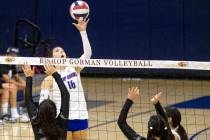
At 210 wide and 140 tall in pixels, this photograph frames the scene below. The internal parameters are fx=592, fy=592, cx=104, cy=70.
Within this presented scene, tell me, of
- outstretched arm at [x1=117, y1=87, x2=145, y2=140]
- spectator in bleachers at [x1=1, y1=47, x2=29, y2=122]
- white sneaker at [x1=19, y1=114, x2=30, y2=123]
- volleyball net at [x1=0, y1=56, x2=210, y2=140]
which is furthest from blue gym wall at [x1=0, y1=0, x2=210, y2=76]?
outstretched arm at [x1=117, y1=87, x2=145, y2=140]

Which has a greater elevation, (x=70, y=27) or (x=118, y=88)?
(x=70, y=27)

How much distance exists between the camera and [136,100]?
12828mm

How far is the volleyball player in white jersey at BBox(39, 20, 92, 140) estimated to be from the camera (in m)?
7.18

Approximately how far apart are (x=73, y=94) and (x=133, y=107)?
A: 4.84 m

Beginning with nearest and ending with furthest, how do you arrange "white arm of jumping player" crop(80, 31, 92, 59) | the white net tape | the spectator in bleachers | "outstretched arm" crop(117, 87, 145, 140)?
"outstretched arm" crop(117, 87, 145, 140)
the white net tape
"white arm of jumping player" crop(80, 31, 92, 59)
the spectator in bleachers

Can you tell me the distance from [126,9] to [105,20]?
65 centimetres

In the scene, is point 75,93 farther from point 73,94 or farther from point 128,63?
point 128,63

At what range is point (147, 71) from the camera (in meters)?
15.8

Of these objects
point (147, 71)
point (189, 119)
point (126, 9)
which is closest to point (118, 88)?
point (147, 71)

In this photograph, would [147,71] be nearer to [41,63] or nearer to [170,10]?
[170,10]

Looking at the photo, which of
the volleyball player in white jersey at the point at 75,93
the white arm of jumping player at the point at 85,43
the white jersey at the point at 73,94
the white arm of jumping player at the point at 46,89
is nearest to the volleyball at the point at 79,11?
the volleyball player in white jersey at the point at 75,93

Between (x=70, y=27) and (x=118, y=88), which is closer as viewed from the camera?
(x=118, y=88)

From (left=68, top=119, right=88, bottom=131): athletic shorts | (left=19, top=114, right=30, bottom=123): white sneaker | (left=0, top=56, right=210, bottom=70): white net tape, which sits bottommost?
(left=19, top=114, right=30, bottom=123): white sneaker

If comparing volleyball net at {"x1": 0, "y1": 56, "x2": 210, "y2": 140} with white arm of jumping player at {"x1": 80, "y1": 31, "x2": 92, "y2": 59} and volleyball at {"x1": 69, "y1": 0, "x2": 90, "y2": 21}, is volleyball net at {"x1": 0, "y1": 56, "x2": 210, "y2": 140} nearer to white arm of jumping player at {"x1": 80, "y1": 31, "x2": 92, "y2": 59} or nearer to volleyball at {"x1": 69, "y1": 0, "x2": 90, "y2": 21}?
white arm of jumping player at {"x1": 80, "y1": 31, "x2": 92, "y2": 59}
